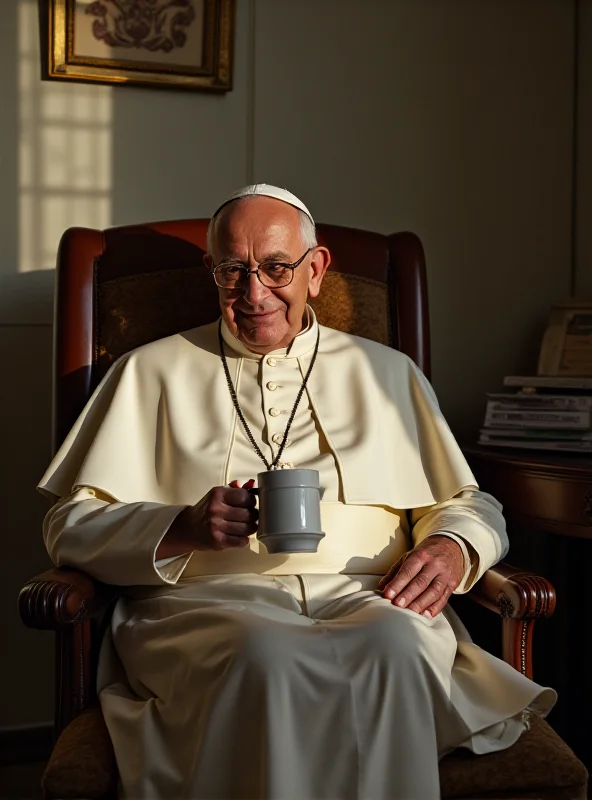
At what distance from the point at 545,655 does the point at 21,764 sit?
1.83 metres

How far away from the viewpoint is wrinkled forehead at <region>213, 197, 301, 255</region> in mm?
2516

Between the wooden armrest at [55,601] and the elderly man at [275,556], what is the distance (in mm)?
117

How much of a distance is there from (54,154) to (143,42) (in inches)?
18.6

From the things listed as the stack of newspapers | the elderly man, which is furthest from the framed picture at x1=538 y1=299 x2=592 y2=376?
the elderly man

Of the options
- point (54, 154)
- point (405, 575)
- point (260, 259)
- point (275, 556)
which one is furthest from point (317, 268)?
point (54, 154)

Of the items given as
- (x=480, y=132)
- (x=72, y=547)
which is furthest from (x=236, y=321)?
(x=480, y=132)

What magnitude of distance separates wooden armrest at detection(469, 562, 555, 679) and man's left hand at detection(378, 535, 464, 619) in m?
0.10

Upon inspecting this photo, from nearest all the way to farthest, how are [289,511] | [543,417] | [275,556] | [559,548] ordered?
[289,511] < [275,556] < [543,417] < [559,548]

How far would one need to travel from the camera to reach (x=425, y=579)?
2211mm

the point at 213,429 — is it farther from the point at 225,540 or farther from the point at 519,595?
the point at 519,595

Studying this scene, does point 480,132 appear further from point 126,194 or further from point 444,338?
point 126,194

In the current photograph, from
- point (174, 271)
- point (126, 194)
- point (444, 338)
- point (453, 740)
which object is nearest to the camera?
point (453, 740)

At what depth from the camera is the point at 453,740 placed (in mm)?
1901

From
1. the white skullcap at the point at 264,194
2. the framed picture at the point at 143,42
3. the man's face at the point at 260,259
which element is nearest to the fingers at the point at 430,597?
the man's face at the point at 260,259
